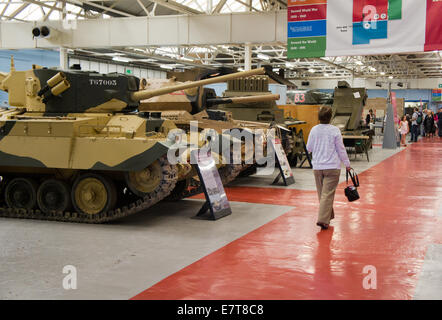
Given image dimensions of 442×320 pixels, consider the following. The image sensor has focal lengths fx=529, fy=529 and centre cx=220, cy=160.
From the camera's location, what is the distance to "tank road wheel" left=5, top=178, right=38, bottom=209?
838cm

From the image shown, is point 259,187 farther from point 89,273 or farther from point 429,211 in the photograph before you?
point 89,273

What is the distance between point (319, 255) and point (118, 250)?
2436mm

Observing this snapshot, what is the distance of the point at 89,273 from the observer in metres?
5.52

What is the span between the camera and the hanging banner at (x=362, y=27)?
Answer: 13.0m

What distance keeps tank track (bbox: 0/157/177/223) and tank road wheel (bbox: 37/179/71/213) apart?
10cm

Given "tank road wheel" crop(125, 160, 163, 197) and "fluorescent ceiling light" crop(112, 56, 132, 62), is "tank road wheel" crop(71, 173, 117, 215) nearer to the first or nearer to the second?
"tank road wheel" crop(125, 160, 163, 197)

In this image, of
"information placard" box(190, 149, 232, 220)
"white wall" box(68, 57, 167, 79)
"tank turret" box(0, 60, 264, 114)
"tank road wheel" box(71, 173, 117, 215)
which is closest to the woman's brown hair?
"information placard" box(190, 149, 232, 220)

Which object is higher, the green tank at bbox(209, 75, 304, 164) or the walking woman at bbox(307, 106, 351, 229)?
the green tank at bbox(209, 75, 304, 164)

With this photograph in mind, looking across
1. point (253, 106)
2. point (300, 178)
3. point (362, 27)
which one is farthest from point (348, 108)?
point (300, 178)

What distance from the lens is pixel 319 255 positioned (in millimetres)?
6340

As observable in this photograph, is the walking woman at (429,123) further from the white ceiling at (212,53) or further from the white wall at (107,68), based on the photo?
the white wall at (107,68)

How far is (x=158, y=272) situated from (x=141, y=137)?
9.58 feet

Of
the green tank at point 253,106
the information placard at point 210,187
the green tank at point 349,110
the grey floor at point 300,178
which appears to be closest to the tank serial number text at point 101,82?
the information placard at point 210,187

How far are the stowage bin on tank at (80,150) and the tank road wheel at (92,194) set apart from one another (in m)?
0.01
